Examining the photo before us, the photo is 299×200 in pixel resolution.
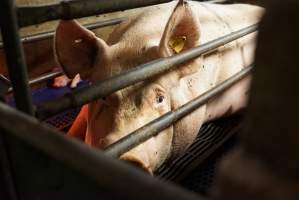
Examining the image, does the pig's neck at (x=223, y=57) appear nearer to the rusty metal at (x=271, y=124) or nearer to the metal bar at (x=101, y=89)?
the metal bar at (x=101, y=89)

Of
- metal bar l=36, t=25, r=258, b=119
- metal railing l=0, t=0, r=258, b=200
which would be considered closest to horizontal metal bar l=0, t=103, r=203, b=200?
metal railing l=0, t=0, r=258, b=200

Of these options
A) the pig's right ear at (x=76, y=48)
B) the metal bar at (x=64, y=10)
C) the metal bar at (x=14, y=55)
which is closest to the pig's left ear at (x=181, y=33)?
the pig's right ear at (x=76, y=48)

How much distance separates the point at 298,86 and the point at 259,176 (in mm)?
93

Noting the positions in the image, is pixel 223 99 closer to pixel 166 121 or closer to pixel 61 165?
pixel 166 121

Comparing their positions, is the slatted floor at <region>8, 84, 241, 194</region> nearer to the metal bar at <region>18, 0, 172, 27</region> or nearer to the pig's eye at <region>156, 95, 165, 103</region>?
the pig's eye at <region>156, 95, 165, 103</region>

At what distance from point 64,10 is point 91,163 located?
505 millimetres

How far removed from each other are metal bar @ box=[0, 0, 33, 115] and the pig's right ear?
1.69 ft

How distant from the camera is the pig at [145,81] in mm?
1397

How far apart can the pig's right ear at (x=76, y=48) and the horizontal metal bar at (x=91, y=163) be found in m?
0.70

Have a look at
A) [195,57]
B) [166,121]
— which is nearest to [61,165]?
[166,121]

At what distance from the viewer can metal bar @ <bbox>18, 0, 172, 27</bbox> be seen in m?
0.80

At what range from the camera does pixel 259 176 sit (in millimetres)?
362

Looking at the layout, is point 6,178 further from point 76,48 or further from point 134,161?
point 76,48

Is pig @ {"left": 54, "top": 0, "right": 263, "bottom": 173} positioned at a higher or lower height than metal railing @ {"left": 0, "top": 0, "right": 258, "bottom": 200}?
lower
